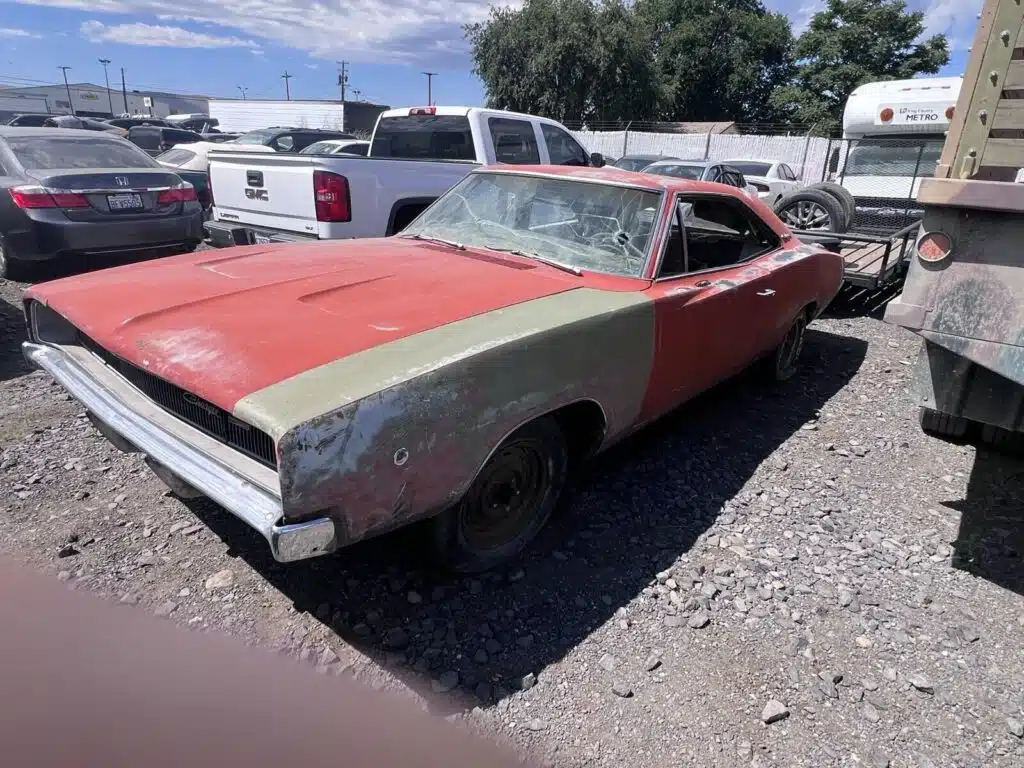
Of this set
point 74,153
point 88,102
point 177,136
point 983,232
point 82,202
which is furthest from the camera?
point 88,102

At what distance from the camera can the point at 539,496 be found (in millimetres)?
2965

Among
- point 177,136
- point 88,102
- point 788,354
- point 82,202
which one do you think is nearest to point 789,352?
point 788,354

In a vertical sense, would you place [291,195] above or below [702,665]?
above

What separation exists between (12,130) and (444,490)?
7.63 meters

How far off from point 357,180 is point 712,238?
9.49 feet

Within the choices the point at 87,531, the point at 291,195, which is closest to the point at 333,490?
the point at 87,531

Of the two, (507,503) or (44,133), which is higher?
(44,133)

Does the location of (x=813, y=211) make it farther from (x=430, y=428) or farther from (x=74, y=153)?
(x=74, y=153)

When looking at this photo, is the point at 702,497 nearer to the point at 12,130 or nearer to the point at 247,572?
the point at 247,572

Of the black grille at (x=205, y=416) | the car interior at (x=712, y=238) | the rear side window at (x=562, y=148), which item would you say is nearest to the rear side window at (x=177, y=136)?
the rear side window at (x=562, y=148)

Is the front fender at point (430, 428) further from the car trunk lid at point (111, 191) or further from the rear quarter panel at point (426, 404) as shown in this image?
the car trunk lid at point (111, 191)

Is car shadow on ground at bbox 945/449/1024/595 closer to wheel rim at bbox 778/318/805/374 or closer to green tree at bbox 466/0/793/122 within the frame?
wheel rim at bbox 778/318/805/374

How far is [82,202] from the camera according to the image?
6.37 m

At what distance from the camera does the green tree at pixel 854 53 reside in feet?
119
